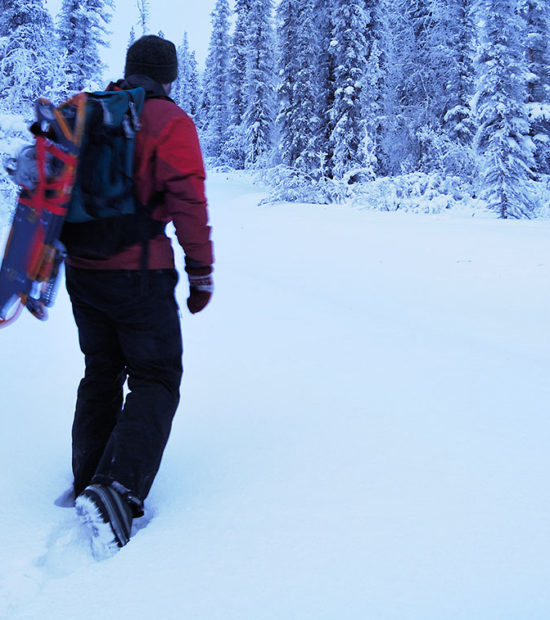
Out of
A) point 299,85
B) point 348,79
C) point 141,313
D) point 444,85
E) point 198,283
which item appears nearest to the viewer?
point 141,313

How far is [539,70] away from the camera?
18875 mm

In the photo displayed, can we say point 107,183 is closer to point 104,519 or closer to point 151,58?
point 151,58

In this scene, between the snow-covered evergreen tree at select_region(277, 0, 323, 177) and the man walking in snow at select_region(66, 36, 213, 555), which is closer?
the man walking in snow at select_region(66, 36, 213, 555)

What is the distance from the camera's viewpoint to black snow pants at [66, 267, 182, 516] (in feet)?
5.87

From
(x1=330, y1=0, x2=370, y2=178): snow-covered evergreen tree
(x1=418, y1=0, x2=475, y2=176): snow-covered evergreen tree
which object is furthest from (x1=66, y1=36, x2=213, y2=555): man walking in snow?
(x1=330, y1=0, x2=370, y2=178): snow-covered evergreen tree

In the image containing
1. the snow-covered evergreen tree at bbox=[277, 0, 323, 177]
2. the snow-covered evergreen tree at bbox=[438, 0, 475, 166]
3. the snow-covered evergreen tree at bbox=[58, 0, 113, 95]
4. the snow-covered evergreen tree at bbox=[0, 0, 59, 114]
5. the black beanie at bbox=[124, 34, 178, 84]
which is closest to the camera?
the black beanie at bbox=[124, 34, 178, 84]

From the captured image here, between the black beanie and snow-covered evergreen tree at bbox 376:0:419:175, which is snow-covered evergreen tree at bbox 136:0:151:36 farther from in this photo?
the black beanie

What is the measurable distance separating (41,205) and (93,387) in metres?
0.77

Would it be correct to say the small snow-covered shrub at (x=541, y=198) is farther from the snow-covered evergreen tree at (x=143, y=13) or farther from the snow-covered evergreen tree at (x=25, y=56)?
the snow-covered evergreen tree at (x=143, y=13)

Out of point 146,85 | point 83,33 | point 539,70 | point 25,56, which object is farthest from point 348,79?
point 146,85

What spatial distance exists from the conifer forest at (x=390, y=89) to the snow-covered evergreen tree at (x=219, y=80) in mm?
13405

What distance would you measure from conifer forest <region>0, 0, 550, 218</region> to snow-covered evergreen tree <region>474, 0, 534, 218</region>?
4cm

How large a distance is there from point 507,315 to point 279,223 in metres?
7.42

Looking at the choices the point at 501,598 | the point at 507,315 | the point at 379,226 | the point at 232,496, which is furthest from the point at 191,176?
the point at 379,226
